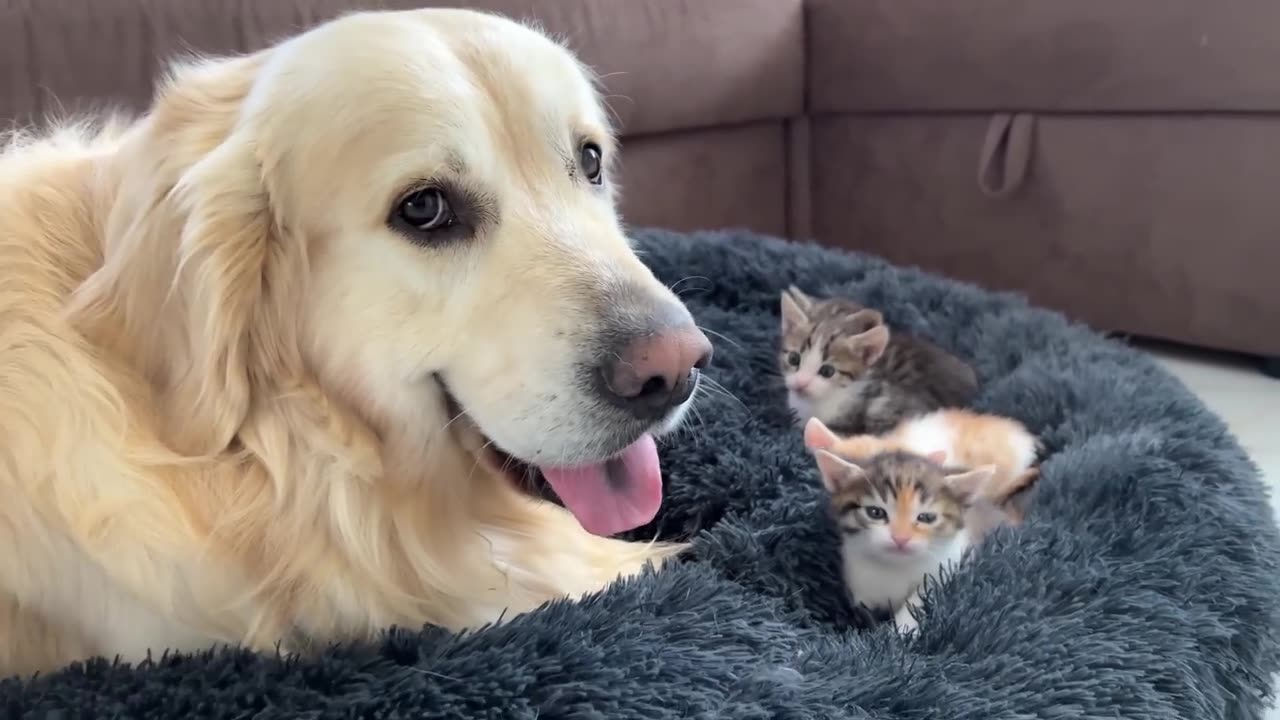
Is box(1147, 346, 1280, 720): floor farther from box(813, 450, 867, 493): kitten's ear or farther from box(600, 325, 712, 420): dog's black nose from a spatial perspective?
box(600, 325, 712, 420): dog's black nose

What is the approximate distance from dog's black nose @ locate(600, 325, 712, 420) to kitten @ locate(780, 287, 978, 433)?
0.81 meters

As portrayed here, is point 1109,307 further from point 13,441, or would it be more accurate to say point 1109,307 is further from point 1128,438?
point 13,441

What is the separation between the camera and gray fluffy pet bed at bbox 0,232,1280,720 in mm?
893

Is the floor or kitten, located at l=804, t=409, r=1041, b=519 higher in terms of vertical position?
kitten, located at l=804, t=409, r=1041, b=519

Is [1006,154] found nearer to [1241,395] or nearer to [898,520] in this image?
[1241,395]

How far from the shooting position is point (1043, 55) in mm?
2496

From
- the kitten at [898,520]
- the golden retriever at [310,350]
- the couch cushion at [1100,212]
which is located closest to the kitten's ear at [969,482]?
the kitten at [898,520]

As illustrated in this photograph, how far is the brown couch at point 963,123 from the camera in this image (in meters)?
2.27

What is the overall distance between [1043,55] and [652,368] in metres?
1.98

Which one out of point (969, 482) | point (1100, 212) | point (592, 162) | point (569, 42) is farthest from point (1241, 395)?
point (592, 162)

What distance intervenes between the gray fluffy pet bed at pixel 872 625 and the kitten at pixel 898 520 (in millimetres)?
61

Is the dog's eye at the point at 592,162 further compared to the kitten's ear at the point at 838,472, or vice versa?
the kitten's ear at the point at 838,472

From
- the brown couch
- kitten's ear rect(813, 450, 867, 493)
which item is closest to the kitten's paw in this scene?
kitten's ear rect(813, 450, 867, 493)

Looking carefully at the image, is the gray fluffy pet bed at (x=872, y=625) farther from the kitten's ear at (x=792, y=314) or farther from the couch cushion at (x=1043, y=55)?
the couch cushion at (x=1043, y=55)
